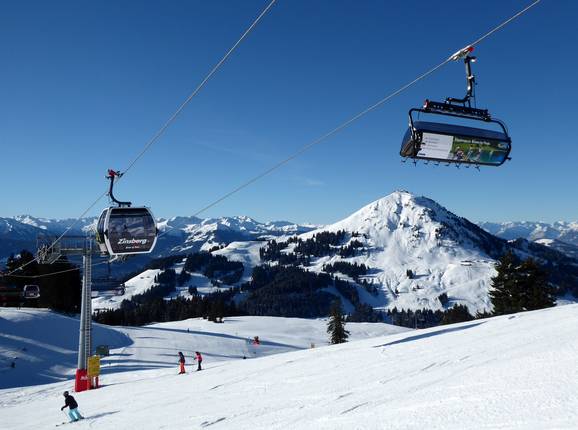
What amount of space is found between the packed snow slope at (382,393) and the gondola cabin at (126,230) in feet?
23.4

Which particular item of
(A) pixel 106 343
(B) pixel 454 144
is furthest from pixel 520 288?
(A) pixel 106 343

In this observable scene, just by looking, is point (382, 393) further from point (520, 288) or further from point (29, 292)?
point (520, 288)

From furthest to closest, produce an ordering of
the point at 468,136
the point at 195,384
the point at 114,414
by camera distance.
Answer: the point at 195,384, the point at 114,414, the point at 468,136

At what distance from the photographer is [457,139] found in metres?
11.4

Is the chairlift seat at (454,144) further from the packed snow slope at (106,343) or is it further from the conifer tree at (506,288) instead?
the conifer tree at (506,288)

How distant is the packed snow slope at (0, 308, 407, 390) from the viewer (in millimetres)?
36719

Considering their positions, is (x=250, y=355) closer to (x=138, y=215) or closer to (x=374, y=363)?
(x=138, y=215)

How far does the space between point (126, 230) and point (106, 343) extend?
3346 centimetres

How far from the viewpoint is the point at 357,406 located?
10.0 m

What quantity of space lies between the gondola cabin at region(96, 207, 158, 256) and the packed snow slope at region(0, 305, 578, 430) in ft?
23.4

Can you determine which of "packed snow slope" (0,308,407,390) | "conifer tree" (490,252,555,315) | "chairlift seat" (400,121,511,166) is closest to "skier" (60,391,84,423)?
"packed snow slope" (0,308,407,390)

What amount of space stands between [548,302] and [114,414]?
4451 cm

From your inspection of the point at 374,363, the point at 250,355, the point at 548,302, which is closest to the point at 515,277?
the point at 548,302

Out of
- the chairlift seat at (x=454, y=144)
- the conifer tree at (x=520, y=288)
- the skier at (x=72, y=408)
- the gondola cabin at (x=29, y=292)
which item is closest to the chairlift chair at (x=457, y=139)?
the chairlift seat at (x=454, y=144)
